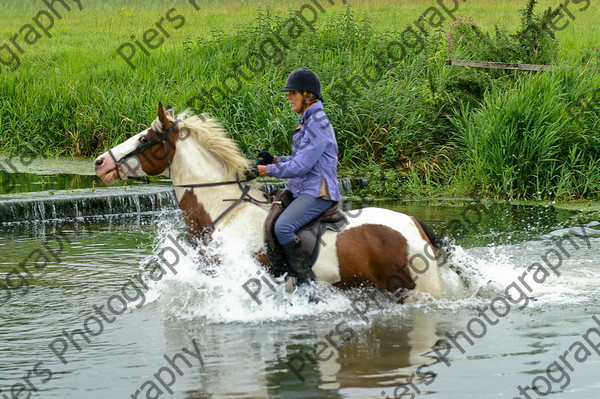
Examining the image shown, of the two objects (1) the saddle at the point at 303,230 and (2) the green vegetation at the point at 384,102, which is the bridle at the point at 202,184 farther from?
(2) the green vegetation at the point at 384,102

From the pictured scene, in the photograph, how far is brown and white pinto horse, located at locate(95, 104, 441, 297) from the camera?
7129 mm

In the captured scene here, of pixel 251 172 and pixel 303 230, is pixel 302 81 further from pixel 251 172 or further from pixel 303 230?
pixel 303 230

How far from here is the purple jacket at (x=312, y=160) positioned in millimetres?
6977

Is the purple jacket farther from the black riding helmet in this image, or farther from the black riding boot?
the black riding boot

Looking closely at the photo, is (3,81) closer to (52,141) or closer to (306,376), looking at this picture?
(52,141)

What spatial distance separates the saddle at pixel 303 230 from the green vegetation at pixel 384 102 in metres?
7.04

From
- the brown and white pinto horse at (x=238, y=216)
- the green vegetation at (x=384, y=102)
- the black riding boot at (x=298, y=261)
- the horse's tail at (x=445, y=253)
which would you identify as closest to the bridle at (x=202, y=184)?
the brown and white pinto horse at (x=238, y=216)

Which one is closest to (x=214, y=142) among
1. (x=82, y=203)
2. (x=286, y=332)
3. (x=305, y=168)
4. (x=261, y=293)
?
(x=305, y=168)

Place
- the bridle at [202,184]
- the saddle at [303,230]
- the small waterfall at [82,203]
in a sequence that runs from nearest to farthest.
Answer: the saddle at [303,230], the bridle at [202,184], the small waterfall at [82,203]

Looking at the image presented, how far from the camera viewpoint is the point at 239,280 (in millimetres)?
7316

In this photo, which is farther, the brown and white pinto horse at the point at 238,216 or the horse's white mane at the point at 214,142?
the horse's white mane at the point at 214,142

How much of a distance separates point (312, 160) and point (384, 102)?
30.7 ft

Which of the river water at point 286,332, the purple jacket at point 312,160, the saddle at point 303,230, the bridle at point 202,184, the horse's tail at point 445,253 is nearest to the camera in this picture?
the river water at point 286,332

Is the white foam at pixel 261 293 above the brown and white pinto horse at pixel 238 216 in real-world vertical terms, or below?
below
